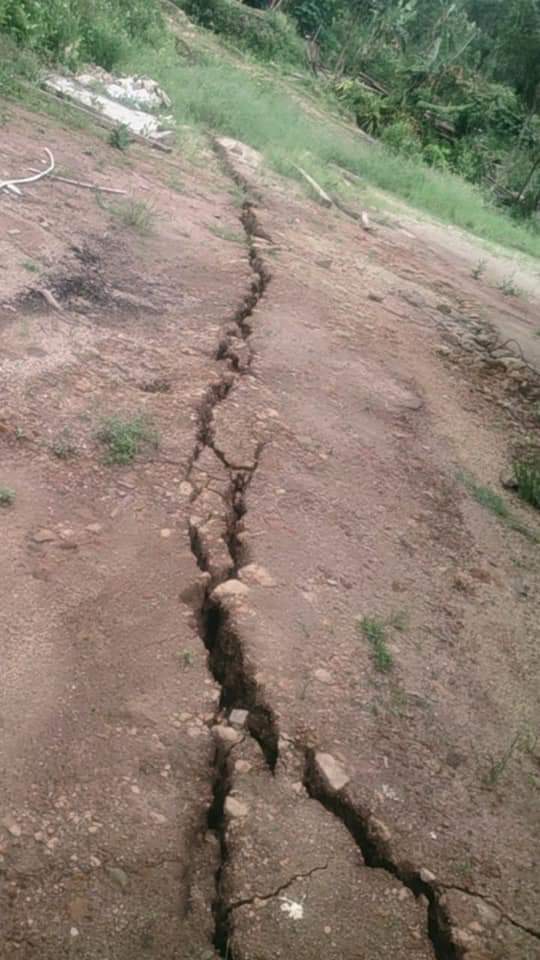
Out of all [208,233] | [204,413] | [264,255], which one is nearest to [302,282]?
[264,255]

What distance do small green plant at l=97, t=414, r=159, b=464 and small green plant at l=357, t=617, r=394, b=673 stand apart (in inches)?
41.1

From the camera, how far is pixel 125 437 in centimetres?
307

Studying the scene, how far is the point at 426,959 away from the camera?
1.75 metres

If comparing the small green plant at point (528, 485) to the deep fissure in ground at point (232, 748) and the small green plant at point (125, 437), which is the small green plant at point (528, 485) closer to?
the deep fissure in ground at point (232, 748)

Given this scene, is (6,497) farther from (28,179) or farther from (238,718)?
(28,179)

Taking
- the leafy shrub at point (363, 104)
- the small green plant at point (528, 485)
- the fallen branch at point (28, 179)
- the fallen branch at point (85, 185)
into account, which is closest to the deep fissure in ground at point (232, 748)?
the small green plant at point (528, 485)

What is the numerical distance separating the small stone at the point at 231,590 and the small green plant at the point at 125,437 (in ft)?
2.28

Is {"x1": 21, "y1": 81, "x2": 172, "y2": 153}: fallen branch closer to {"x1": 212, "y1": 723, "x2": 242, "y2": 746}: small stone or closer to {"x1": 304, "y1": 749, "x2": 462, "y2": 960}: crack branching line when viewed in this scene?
{"x1": 212, "y1": 723, "x2": 242, "y2": 746}: small stone

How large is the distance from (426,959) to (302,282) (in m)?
4.19

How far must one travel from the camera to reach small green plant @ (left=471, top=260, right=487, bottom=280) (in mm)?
7425

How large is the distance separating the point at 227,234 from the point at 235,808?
175 inches

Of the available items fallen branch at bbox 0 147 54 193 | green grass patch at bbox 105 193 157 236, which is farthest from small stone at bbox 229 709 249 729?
fallen branch at bbox 0 147 54 193

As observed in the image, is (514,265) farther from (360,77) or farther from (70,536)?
(360,77)

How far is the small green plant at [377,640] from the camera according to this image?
2428mm
